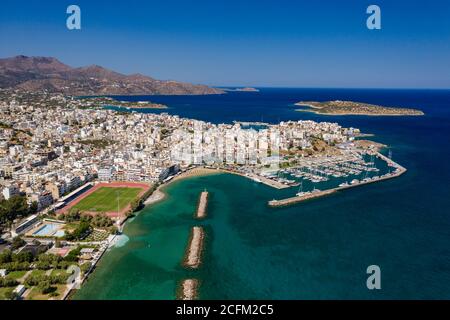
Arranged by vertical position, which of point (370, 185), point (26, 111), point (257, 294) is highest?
point (26, 111)

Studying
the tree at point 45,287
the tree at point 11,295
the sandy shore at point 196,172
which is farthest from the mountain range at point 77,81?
the tree at point 11,295

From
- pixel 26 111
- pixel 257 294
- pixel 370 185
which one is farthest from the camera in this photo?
pixel 26 111

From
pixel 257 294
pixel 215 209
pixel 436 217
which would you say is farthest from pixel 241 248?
pixel 436 217

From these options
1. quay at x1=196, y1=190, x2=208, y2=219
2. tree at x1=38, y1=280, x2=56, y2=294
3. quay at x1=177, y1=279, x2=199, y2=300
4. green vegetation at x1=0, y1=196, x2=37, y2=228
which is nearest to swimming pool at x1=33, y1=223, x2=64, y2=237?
green vegetation at x1=0, y1=196, x2=37, y2=228

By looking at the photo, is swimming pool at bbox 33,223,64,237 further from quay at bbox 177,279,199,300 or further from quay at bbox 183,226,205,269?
quay at bbox 177,279,199,300

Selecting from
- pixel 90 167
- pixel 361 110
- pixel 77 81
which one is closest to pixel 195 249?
pixel 90 167
